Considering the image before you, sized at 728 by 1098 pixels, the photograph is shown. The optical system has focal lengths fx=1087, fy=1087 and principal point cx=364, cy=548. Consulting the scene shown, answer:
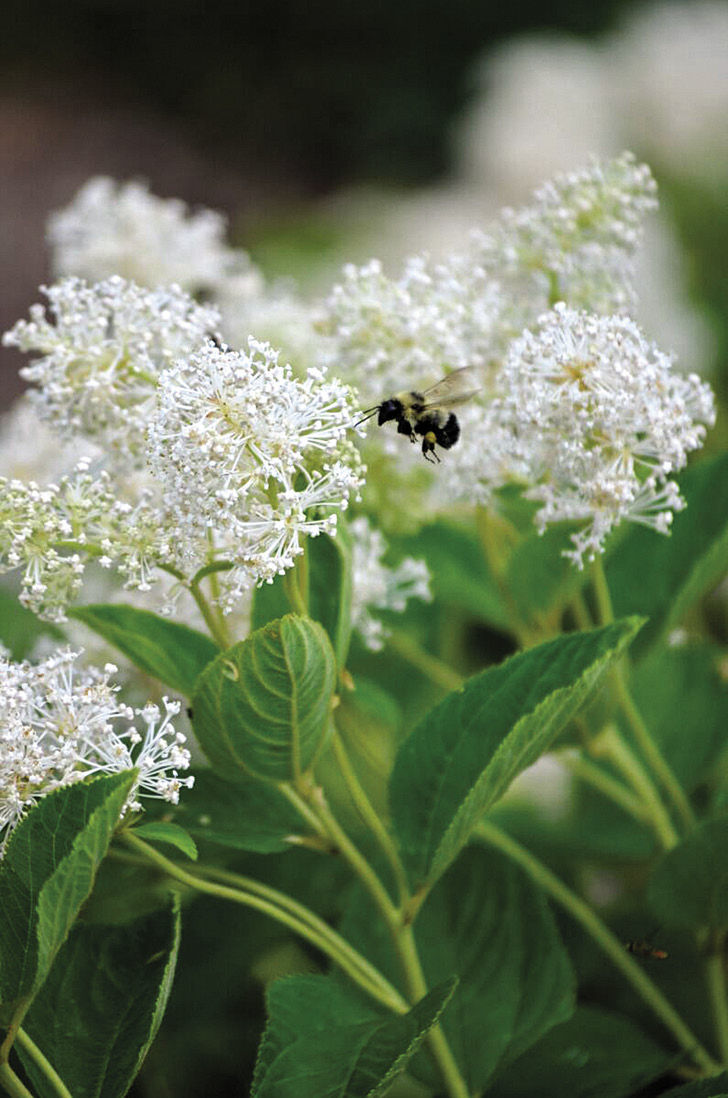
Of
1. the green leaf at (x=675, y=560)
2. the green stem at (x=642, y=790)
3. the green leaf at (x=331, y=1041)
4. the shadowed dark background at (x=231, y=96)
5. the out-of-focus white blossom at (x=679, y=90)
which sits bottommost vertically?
the green leaf at (x=331, y=1041)

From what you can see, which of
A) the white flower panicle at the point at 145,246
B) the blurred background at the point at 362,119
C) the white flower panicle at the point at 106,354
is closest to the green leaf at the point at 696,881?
the white flower panicle at the point at 106,354

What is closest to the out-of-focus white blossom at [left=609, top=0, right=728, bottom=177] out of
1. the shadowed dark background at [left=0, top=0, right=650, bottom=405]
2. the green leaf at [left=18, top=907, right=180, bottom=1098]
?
the shadowed dark background at [left=0, top=0, right=650, bottom=405]

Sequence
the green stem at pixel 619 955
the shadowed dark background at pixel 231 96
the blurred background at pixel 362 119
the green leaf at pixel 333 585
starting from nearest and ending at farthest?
the green leaf at pixel 333 585 < the green stem at pixel 619 955 < the blurred background at pixel 362 119 < the shadowed dark background at pixel 231 96

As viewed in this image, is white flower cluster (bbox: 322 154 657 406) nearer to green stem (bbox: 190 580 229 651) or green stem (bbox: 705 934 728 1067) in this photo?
green stem (bbox: 190 580 229 651)

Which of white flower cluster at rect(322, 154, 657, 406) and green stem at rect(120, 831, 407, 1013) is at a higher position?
white flower cluster at rect(322, 154, 657, 406)

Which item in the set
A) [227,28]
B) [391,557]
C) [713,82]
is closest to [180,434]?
[391,557]

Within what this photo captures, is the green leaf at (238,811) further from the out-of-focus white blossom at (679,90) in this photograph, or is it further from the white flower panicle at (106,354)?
the out-of-focus white blossom at (679,90)

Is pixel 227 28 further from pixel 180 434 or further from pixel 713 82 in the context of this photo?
pixel 180 434
